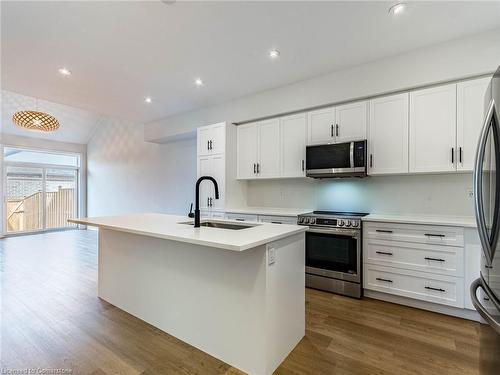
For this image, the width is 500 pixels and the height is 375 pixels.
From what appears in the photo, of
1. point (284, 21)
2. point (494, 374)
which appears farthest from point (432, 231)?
point (284, 21)

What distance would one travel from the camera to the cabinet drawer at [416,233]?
2428 millimetres

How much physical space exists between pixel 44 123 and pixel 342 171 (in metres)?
5.43

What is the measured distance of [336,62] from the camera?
2.99 meters

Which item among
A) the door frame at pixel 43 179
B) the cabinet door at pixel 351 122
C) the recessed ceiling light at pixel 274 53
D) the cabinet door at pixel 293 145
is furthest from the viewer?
the door frame at pixel 43 179

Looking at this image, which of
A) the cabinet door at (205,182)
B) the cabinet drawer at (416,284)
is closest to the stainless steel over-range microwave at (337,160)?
the cabinet drawer at (416,284)

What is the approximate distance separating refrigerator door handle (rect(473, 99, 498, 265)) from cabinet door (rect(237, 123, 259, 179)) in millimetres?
2994

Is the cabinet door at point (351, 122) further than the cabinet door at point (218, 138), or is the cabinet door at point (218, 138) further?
the cabinet door at point (218, 138)

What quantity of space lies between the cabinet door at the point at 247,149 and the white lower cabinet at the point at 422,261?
6.73ft

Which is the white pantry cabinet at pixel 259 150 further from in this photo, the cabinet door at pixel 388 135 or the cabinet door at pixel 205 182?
the cabinet door at pixel 388 135

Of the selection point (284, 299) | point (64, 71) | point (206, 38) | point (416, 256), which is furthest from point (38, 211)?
point (416, 256)

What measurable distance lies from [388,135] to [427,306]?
1962mm

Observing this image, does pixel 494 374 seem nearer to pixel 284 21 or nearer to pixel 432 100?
pixel 432 100

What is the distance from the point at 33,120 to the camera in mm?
4480

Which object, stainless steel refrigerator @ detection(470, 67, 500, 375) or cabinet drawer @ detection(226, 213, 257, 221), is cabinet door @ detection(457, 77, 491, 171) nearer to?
stainless steel refrigerator @ detection(470, 67, 500, 375)
